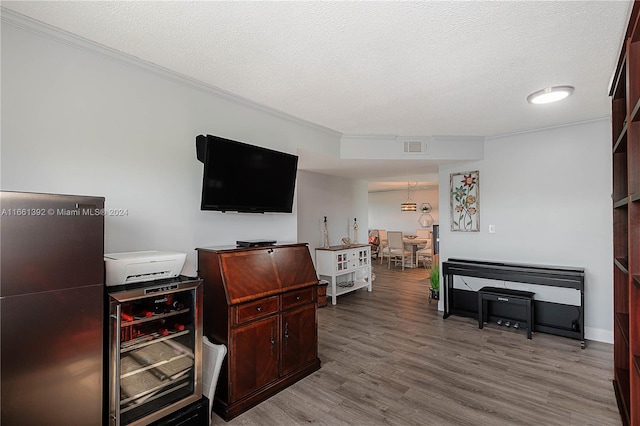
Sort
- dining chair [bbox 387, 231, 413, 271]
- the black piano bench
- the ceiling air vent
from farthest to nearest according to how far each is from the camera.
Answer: dining chair [bbox 387, 231, 413, 271] < the ceiling air vent < the black piano bench

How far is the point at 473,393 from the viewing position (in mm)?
2555

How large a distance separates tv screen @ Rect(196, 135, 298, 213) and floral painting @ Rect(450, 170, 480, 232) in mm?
2725

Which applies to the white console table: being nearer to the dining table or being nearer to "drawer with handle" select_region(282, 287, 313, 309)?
"drawer with handle" select_region(282, 287, 313, 309)

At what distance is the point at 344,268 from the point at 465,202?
7.29 feet

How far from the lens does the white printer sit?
1819 mm

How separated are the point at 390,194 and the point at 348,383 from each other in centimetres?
906

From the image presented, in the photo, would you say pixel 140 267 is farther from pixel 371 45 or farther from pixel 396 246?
pixel 396 246

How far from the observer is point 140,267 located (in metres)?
1.90

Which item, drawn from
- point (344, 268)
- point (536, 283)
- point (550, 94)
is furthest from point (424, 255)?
point (550, 94)

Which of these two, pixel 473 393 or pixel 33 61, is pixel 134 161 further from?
pixel 473 393

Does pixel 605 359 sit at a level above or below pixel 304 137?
below

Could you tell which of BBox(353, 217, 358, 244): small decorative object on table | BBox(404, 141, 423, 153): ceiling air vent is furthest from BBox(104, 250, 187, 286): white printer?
BBox(353, 217, 358, 244): small decorative object on table

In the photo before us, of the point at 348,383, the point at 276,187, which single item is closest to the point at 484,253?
the point at 348,383

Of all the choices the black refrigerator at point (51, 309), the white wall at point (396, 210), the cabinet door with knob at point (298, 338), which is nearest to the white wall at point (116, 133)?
the black refrigerator at point (51, 309)
